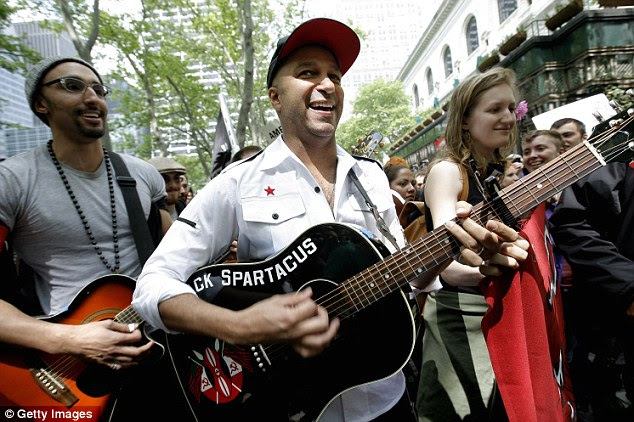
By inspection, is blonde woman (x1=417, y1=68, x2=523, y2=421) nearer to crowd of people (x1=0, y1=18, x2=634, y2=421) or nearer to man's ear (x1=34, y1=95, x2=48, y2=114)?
crowd of people (x1=0, y1=18, x2=634, y2=421)

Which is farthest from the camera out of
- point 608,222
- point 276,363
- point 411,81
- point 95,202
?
point 411,81

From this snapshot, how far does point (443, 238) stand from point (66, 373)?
75.0 inches

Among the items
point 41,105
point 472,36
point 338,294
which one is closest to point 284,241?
point 338,294

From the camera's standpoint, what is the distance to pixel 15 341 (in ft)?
6.07

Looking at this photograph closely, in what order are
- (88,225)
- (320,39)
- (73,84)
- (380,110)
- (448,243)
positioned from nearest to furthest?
(448,243) < (320,39) < (88,225) < (73,84) < (380,110)

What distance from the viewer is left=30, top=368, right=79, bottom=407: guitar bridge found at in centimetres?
193

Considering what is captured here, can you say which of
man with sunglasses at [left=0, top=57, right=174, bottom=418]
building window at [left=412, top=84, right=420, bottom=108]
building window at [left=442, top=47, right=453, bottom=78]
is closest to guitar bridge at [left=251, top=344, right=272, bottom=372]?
man with sunglasses at [left=0, top=57, right=174, bottom=418]

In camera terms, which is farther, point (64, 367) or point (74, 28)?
point (74, 28)

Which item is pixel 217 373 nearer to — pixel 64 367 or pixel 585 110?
pixel 64 367

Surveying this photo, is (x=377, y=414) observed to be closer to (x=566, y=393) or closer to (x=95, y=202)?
(x=566, y=393)

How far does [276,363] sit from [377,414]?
50 cm

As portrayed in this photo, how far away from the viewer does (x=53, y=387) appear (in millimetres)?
1937

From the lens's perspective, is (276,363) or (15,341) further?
(15,341)

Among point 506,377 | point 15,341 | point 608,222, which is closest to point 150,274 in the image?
point 15,341
